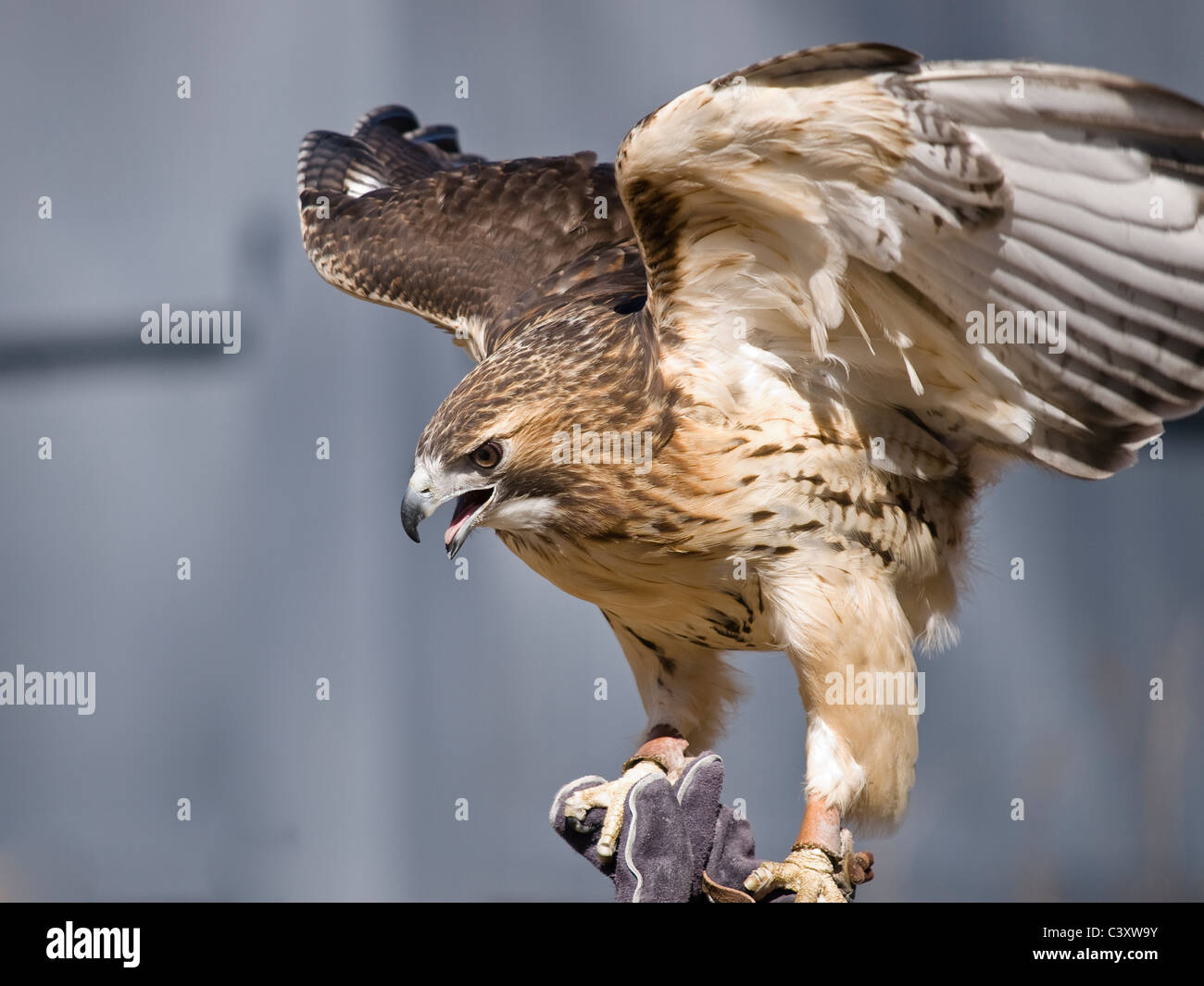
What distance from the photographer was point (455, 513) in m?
1.90

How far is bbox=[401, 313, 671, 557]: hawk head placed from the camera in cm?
181

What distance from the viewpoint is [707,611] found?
2.11m

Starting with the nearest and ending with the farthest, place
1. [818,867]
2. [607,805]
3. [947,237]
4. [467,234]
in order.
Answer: [947,237] < [818,867] < [607,805] < [467,234]

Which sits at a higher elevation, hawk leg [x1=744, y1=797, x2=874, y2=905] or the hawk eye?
the hawk eye

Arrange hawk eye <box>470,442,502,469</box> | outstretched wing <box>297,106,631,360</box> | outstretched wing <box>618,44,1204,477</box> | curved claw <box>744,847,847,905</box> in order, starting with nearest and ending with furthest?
outstretched wing <box>618,44,1204,477</box>
hawk eye <box>470,442,502,469</box>
curved claw <box>744,847,847,905</box>
outstretched wing <box>297,106,631,360</box>

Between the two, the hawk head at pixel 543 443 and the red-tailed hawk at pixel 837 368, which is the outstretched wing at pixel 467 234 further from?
the hawk head at pixel 543 443

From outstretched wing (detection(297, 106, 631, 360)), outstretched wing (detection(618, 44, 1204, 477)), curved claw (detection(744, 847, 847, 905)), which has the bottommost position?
curved claw (detection(744, 847, 847, 905))

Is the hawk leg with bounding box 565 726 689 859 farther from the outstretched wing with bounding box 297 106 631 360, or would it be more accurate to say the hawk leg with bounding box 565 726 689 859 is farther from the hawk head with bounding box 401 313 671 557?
the outstretched wing with bounding box 297 106 631 360

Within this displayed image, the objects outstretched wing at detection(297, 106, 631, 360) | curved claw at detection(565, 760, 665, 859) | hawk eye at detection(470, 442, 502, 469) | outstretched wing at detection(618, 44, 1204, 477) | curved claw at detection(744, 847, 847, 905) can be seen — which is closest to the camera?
outstretched wing at detection(618, 44, 1204, 477)

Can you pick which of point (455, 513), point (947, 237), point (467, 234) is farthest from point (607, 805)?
point (467, 234)

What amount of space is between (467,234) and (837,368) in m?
1.25

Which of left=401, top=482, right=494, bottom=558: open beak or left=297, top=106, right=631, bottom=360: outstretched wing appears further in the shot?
left=297, top=106, right=631, bottom=360: outstretched wing

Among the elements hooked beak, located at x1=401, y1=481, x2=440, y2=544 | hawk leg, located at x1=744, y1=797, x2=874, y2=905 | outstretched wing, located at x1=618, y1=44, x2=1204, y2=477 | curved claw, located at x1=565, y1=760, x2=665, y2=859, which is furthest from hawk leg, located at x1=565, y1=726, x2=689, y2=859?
outstretched wing, located at x1=618, y1=44, x2=1204, y2=477

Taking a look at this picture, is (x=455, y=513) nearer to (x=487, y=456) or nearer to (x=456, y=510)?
(x=456, y=510)
